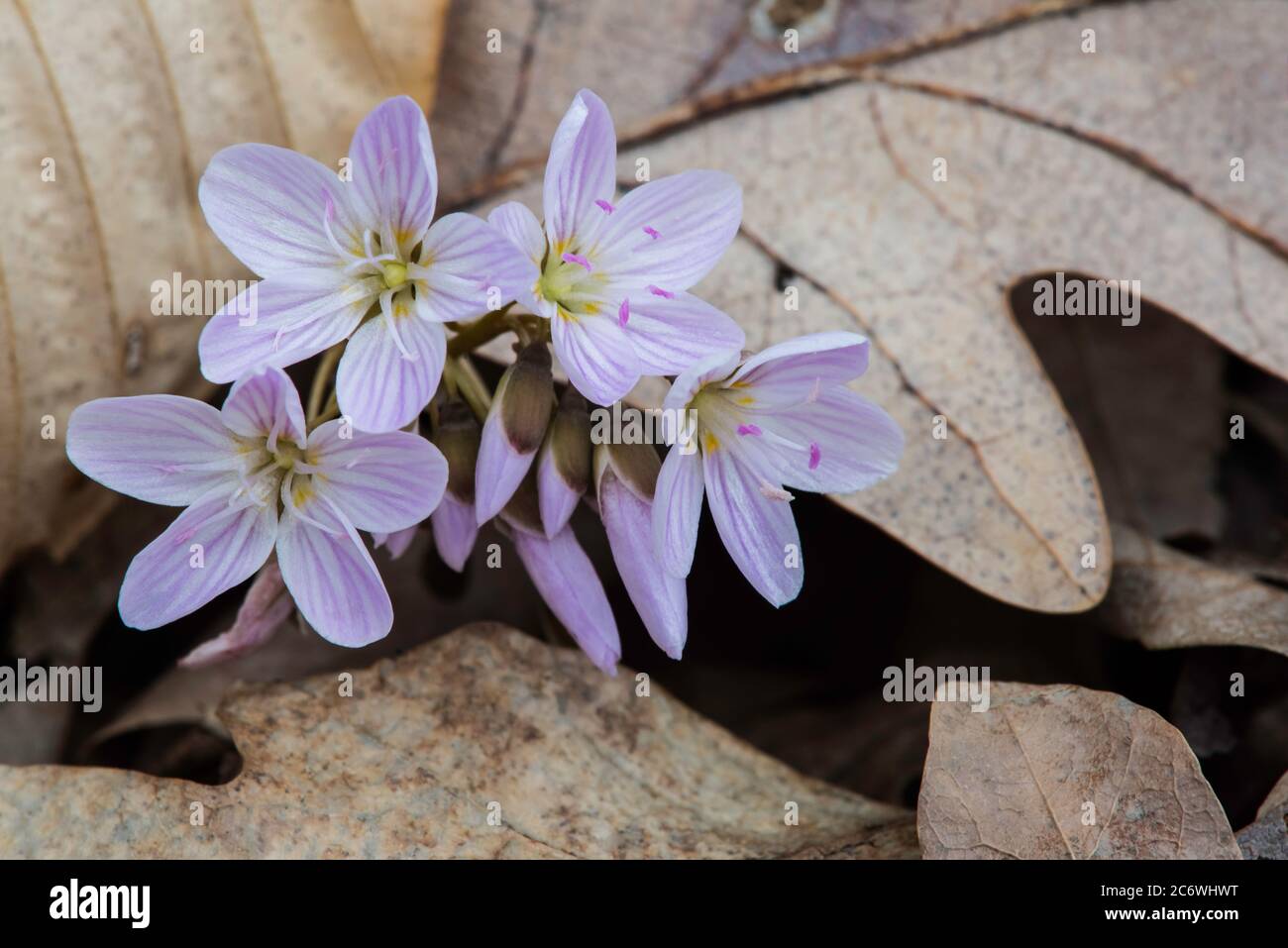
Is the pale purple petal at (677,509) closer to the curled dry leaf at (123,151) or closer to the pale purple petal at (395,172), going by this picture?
the pale purple petal at (395,172)


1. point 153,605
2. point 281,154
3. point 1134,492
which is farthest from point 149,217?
point 1134,492

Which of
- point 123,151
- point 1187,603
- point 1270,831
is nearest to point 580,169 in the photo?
point 123,151

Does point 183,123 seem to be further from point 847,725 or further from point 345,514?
point 847,725

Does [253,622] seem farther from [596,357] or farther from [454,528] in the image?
[596,357]

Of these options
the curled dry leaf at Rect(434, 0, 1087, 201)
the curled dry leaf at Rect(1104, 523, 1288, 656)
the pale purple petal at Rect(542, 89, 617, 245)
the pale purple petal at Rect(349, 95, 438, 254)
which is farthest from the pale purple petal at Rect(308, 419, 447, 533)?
the curled dry leaf at Rect(1104, 523, 1288, 656)

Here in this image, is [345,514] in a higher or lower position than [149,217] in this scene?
lower
